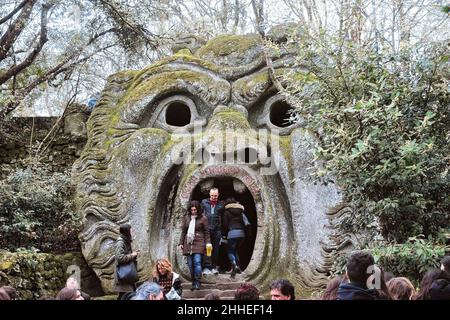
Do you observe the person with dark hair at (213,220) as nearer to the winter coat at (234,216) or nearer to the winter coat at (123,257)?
the winter coat at (234,216)

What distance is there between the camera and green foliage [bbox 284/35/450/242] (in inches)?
215

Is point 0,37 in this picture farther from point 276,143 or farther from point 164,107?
point 276,143

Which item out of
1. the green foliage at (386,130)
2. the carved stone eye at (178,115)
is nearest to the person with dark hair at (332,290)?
the green foliage at (386,130)

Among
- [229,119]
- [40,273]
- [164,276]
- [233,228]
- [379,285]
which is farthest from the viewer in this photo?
[229,119]

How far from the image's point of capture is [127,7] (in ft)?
36.8

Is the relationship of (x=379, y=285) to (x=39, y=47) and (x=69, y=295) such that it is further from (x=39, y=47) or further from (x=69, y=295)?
(x=39, y=47)

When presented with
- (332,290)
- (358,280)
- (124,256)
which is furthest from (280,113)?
(358,280)

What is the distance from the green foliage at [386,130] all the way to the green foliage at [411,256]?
0.87ft

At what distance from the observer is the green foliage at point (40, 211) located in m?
8.59

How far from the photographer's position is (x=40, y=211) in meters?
9.13

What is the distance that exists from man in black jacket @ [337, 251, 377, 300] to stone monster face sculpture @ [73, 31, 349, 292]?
4303mm

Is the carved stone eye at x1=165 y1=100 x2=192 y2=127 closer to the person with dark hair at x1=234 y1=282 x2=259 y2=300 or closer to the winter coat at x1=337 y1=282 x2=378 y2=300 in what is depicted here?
the person with dark hair at x1=234 y1=282 x2=259 y2=300
